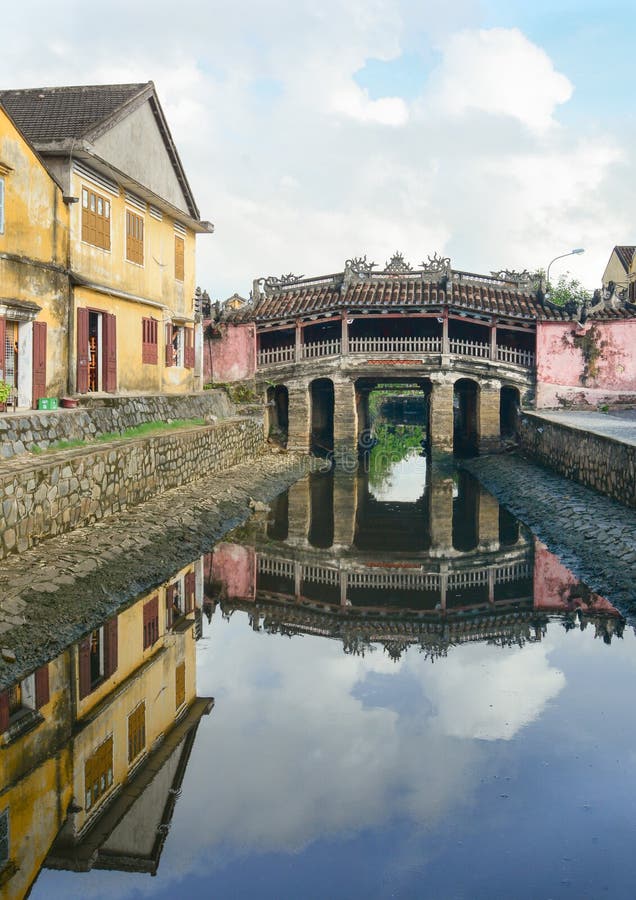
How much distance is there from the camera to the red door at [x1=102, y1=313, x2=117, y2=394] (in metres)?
21.2

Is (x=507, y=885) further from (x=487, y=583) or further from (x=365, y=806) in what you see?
(x=487, y=583)

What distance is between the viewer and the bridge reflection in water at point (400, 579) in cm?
1199

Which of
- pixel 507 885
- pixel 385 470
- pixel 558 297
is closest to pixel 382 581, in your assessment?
pixel 507 885

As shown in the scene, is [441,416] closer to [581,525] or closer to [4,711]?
[581,525]

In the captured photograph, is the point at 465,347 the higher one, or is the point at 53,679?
the point at 465,347

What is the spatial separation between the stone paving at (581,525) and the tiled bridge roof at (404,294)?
8.51 m

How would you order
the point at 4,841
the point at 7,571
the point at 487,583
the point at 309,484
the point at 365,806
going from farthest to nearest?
the point at 309,484
the point at 487,583
the point at 7,571
the point at 365,806
the point at 4,841

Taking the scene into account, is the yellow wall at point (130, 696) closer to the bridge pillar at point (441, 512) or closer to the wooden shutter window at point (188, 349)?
the bridge pillar at point (441, 512)

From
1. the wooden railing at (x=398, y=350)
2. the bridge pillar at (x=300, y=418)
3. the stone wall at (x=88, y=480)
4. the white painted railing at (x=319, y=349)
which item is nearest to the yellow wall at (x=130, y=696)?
the stone wall at (x=88, y=480)

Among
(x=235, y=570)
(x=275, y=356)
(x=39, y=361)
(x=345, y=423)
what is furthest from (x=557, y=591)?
(x=275, y=356)

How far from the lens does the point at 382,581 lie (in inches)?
604

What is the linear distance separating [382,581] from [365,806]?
8875 millimetres

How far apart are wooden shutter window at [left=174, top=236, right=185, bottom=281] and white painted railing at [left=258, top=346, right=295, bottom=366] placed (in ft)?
27.3

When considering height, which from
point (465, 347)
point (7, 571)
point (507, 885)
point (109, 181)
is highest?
point (109, 181)
